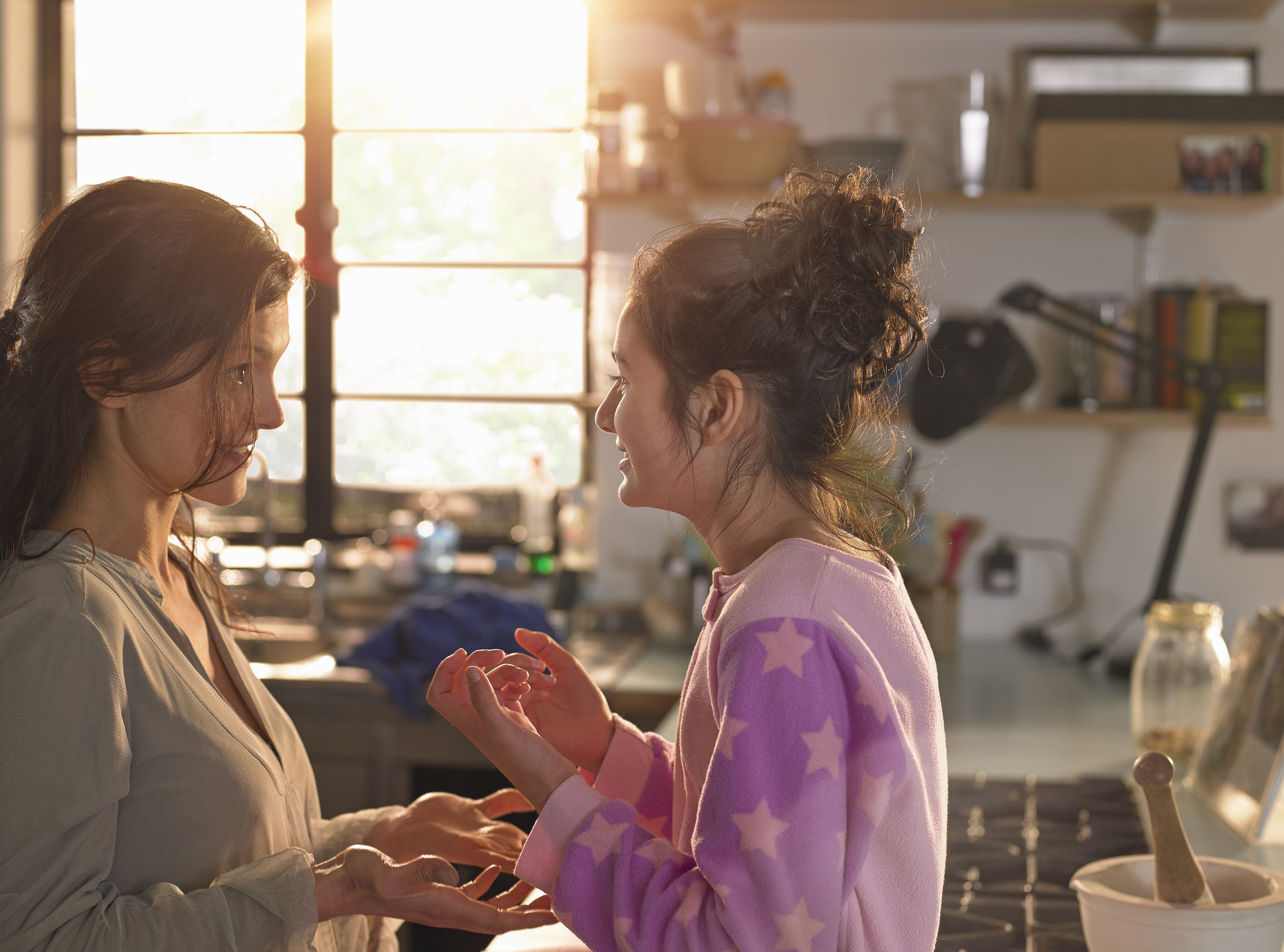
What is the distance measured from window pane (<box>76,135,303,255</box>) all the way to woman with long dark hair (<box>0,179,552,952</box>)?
2.32m

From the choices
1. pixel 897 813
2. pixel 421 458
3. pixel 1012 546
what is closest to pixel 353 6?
pixel 421 458

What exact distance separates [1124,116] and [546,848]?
87.7 inches

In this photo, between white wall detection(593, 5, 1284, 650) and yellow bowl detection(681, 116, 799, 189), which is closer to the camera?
yellow bowl detection(681, 116, 799, 189)

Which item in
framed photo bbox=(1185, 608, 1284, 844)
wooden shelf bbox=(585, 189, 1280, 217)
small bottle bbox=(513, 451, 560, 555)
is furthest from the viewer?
small bottle bbox=(513, 451, 560, 555)

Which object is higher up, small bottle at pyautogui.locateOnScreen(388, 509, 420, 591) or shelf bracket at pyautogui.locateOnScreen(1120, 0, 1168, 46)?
shelf bracket at pyautogui.locateOnScreen(1120, 0, 1168, 46)

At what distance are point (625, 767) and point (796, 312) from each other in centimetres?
46

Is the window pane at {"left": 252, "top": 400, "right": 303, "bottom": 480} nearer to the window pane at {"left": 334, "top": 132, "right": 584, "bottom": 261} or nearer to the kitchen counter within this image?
the window pane at {"left": 334, "top": 132, "right": 584, "bottom": 261}

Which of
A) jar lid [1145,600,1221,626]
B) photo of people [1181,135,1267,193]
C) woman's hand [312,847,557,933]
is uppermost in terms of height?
photo of people [1181,135,1267,193]

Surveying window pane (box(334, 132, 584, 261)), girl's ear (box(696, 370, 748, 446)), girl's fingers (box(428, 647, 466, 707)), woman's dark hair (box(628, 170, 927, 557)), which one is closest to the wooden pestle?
woman's dark hair (box(628, 170, 927, 557))

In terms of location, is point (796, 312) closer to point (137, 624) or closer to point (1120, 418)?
point (137, 624)

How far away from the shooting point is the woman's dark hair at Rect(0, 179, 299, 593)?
0.90 m

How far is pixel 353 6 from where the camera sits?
316 cm

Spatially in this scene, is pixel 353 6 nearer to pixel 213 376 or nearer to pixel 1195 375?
pixel 1195 375

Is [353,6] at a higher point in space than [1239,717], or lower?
higher
